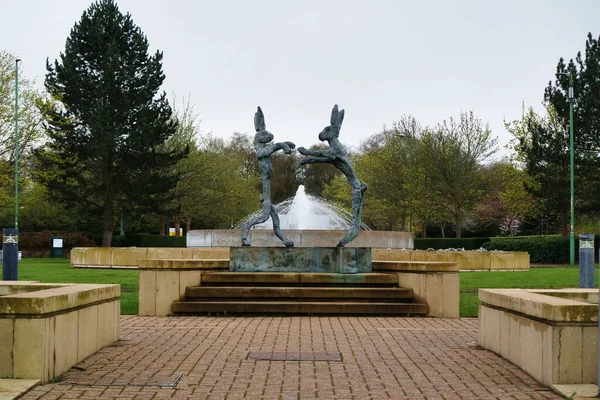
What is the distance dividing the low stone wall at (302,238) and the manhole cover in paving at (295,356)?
61.3 feet

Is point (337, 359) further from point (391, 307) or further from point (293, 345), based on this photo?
point (391, 307)

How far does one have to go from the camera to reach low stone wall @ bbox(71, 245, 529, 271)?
83.6 ft

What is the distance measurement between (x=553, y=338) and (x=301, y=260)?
9322mm

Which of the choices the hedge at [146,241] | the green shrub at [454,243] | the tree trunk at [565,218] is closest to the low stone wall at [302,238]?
the tree trunk at [565,218]

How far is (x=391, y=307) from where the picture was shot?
14047 millimetres

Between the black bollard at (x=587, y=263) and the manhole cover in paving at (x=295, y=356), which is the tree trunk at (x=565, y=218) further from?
the manhole cover in paving at (x=295, y=356)

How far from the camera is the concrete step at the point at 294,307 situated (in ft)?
45.6

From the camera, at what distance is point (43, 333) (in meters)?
7.14

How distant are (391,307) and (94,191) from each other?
119 feet

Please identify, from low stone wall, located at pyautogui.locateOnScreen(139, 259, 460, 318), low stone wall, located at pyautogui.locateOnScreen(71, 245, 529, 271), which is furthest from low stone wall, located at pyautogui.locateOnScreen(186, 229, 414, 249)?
low stone wall, located at pyautogui.locateOnScreen(139, 259, 460, 318)

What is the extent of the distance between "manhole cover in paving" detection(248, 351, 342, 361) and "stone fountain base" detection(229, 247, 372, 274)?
266 inches

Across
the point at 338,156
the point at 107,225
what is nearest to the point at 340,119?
the point at 338,156

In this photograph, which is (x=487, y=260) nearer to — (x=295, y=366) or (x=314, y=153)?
(x=314, y=153)

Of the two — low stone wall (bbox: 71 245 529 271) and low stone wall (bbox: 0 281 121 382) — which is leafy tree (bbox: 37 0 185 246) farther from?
low stone wall (bbox: 0 281 121 382)
